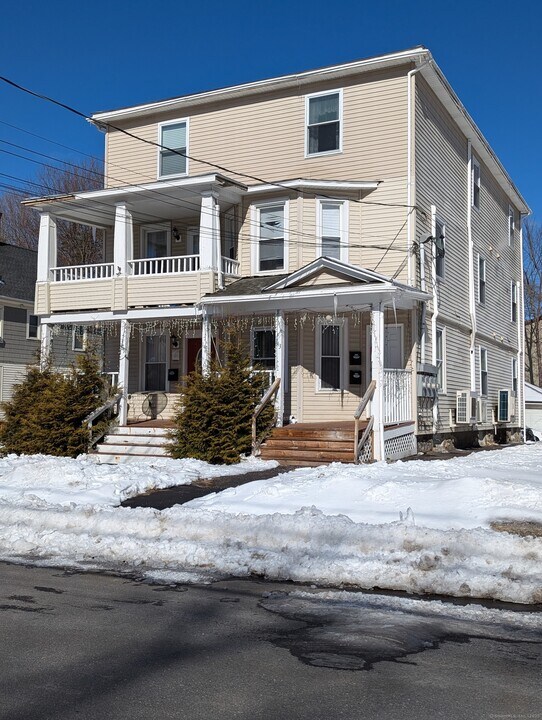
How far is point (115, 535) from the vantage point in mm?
9469

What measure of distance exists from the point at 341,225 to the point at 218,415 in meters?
6.34

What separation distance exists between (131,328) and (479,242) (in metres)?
11.7

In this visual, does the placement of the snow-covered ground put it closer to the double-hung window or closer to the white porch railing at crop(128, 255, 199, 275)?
A: the white porch railing at crop(128, 255, 199, 275)

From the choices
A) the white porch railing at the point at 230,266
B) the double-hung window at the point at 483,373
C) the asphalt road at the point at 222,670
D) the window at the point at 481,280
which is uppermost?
the window at the point at 481,280

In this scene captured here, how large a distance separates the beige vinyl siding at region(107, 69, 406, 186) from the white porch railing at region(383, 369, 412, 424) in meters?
5.16

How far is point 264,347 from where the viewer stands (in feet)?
66.4

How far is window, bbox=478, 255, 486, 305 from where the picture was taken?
24.8 meters

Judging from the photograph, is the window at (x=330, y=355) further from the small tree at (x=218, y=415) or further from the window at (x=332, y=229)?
the small tree at (x=218, y=415)

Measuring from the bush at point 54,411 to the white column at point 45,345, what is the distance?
706 mm

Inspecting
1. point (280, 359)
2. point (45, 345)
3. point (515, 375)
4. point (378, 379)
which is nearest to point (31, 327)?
point (45, 345)

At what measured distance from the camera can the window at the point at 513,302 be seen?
97.3 ft

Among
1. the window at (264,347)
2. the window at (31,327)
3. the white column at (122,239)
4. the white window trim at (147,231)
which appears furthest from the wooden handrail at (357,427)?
the window at (31,327)

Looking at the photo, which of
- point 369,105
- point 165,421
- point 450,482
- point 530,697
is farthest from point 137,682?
point 369,105

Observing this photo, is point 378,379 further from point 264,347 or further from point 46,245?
point 46,245
